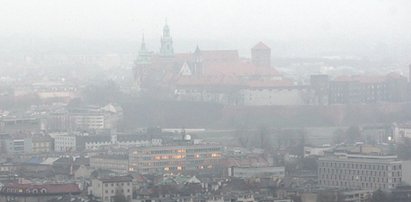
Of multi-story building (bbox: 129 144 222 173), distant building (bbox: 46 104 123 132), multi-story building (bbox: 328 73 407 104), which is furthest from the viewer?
multi-story building (bbox: 328 73 407 104)

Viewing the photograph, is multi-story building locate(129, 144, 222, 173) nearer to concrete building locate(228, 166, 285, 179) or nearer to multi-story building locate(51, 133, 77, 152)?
concrete building locate(228, 166, 285, 179)

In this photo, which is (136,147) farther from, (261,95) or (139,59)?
(139,59)

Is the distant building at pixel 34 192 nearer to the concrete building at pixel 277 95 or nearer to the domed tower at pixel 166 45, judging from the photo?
the concrete building at pixel 277 95

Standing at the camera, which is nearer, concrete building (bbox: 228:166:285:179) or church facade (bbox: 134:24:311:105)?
concrete building (bbox: 228:166:285:179)

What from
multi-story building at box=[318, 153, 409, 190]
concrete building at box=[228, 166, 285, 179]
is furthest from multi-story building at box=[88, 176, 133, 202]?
concrete building at box=[228, 166, 285, 179]

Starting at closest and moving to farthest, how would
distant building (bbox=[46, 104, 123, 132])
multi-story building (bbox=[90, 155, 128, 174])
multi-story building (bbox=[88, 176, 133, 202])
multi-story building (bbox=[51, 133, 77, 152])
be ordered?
multi-story building (bbox=[88, 176, 133, 202]) < multi-story building (bbox=[90, 155, 128, 174]) < multi-story building (bbox=[51, 133, 77, 152]) < distant building (bbox=[46, 104, 123, 132])

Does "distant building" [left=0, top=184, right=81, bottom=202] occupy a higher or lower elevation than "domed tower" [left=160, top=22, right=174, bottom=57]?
lower

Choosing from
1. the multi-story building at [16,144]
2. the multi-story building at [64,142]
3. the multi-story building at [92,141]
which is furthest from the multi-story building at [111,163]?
the multi-story building at [16,144]

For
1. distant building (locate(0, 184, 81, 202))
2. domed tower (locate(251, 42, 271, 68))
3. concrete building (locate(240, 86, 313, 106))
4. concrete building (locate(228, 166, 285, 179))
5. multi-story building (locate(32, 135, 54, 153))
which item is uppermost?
domed tower (locate(251, 42, 271, 68))
